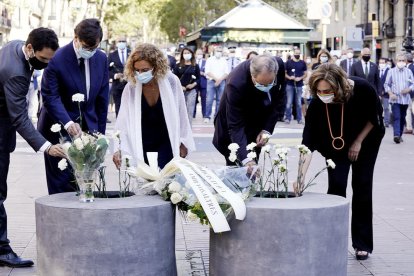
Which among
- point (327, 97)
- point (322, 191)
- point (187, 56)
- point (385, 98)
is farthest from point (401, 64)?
point (327, 97)

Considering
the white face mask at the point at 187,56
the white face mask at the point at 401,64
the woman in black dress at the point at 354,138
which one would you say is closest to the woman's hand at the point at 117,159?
the woman in black dress at the point at 354,138

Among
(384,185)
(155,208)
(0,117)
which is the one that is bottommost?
(384,185)

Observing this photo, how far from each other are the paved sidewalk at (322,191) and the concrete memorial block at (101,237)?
3.00 feet

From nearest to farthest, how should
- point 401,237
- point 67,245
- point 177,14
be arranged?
point 67,245, point 401,237, point 177,14

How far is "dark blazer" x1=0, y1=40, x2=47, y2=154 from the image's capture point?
22.8 feet

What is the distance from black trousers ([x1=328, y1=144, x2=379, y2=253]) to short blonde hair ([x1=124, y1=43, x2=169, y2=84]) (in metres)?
1.64

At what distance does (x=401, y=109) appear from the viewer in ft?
62.3

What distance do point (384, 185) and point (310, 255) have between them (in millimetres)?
6512

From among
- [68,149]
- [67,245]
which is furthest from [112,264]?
[68,149]

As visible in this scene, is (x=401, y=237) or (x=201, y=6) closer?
(x=401, y=237)

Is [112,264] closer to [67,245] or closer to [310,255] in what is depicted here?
[67,245]

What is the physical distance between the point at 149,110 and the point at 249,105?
836 mm

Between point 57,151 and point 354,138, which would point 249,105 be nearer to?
point 354,138

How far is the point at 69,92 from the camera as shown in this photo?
7.63 m
